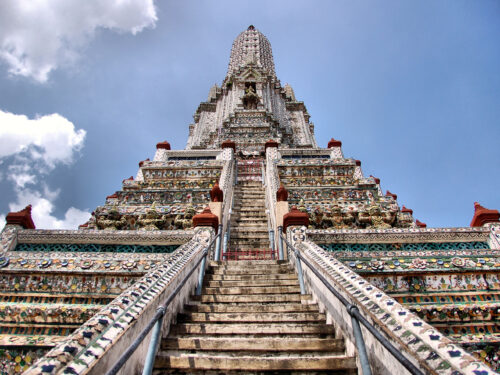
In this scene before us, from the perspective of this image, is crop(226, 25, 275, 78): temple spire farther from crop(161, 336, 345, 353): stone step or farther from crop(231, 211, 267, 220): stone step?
crop(161, 336, 345, 353): stone step

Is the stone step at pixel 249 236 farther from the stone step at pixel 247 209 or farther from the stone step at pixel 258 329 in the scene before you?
the stone step at pixel 258 329

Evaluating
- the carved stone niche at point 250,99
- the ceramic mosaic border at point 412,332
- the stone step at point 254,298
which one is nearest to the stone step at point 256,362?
the ceramic mosaic border at point 412,332

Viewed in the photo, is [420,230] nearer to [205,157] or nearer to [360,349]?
[360,349]

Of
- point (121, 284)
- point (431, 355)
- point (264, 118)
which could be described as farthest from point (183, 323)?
point (264, 118)

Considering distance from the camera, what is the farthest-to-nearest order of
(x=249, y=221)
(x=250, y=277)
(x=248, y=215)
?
(x=248, y=215) → (x=249, y=221) → (x=250, y=277)

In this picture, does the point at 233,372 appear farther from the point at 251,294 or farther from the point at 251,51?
the point at 251,51

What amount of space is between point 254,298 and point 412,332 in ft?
7.99

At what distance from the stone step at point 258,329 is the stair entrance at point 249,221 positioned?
341 centimetres

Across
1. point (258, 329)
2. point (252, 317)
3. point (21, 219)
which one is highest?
point (21, 219)

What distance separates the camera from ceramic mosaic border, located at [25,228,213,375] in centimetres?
192

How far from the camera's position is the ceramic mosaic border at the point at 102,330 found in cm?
192

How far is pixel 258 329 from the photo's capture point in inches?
138

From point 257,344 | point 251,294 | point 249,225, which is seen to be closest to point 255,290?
point 251,294

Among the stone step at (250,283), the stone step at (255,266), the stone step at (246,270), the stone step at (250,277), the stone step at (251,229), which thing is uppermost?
the stone step at (251,229)
